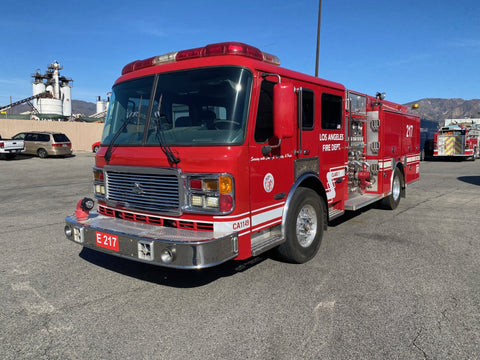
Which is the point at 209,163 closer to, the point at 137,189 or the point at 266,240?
the point at 137,189

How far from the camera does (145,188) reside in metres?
3.91

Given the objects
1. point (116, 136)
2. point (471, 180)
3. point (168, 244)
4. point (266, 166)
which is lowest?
point (471, 180)

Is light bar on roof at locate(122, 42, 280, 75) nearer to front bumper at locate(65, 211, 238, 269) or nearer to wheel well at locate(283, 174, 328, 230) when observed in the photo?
wheel well at locate(283, 174, 328, 230)

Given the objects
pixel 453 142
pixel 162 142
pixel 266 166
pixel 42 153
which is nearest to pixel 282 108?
pixel 266 166

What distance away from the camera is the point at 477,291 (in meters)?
3.81

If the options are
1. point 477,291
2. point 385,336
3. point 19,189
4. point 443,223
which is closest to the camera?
point 385,336

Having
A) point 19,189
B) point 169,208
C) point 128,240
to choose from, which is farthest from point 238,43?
point 19,189

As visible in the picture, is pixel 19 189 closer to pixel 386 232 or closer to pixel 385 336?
pixel 386 232

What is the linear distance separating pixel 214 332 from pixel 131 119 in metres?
2.51

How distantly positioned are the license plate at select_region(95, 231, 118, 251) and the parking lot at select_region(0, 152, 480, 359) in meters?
0.52

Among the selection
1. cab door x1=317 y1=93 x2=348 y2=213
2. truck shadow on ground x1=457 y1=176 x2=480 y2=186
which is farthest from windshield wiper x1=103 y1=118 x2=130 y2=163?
truck shadow on ground x1=457 y1=176 x2=480 y2=186

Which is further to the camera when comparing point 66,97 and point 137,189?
point 66,97

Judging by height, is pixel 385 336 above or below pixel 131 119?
below

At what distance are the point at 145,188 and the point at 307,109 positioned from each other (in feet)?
7.20
